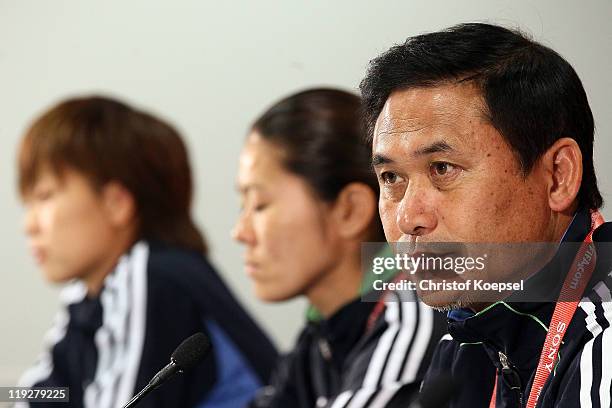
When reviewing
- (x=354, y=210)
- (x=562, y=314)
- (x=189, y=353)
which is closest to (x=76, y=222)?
(x=354, y=210)

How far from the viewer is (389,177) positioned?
1210 mm

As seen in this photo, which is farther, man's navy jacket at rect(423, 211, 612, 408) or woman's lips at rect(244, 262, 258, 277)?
woman's lips at rect(244, 262, 258, 277)

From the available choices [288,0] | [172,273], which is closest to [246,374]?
[172,273]

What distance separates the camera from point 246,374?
6.99 feet

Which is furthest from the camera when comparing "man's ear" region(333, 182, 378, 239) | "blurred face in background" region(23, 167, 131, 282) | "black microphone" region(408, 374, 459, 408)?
"blurred face in background" region(23, 167, 131, 282)

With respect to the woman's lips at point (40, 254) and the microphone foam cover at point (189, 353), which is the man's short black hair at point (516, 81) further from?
the woman's lips at point (40, 254)

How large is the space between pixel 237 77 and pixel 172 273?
0.65m

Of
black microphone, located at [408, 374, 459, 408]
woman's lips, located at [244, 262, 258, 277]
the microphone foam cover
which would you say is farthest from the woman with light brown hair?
black microphone, located at [408, 374, 459, 408]

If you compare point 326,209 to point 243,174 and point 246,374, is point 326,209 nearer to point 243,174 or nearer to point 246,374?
point 243,174

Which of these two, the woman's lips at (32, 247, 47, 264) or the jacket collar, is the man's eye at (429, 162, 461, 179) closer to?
the jacket collar

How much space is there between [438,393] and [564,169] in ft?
1.23

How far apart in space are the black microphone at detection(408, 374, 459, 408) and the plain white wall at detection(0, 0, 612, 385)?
957 millimetres

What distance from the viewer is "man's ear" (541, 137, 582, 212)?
1.15 meters

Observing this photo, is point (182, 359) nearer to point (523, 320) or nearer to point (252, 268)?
point (523, 320)
